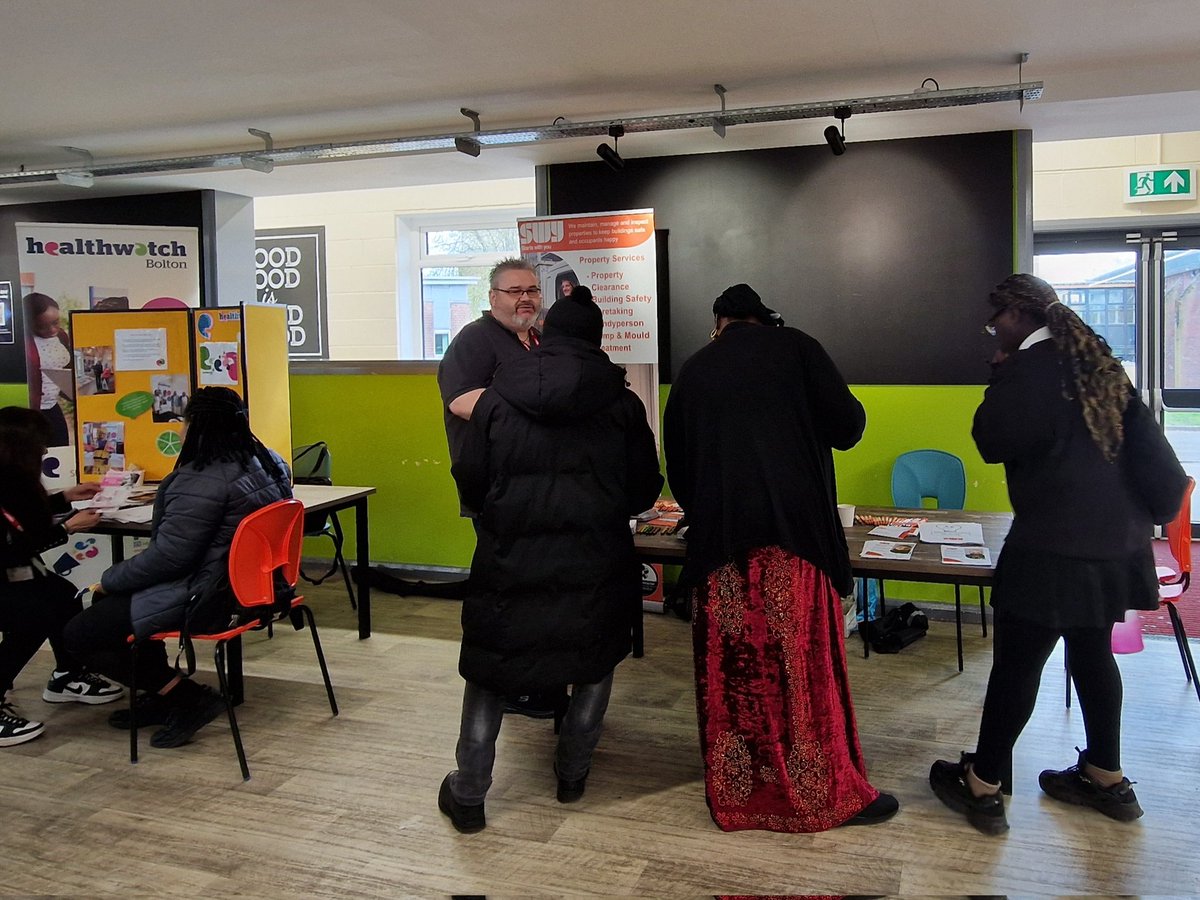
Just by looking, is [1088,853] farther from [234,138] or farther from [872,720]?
[234,138]

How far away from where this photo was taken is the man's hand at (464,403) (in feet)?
11.5

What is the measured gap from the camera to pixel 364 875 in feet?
8.50

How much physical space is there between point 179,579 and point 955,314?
393 cm

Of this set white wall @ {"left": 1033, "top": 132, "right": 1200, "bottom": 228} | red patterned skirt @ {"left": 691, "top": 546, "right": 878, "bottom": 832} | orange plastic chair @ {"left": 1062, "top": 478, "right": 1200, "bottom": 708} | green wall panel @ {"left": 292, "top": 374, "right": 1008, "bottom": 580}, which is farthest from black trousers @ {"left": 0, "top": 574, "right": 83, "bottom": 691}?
white wall @ {"left": 1033, "top": 132, "right": 1200, "bottom": 228}

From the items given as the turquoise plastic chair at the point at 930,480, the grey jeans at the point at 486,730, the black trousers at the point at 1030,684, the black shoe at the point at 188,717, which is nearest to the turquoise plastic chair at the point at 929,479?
the turquoise plastic chair at the point at 930,480

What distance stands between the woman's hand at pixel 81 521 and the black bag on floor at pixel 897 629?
3359 millimetres

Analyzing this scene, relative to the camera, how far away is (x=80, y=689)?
391 cm

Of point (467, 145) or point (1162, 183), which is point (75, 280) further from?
point (1162, 183)

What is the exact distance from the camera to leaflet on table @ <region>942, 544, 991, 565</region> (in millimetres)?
2902

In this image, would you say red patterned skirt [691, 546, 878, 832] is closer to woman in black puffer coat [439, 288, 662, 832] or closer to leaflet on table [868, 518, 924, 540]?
woman in black puffer coat [439, 288, 662, 832]

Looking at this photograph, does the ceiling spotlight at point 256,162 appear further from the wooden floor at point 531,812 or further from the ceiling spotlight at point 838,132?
the ceiling spotlight at point 838,132

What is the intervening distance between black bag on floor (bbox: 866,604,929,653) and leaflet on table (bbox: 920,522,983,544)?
3.74 feet

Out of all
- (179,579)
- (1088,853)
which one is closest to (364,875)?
(179,579)

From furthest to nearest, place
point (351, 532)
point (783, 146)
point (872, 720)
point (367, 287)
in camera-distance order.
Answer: point (367, 287), point (351, 532), point (783, 146), point (872, 720)
